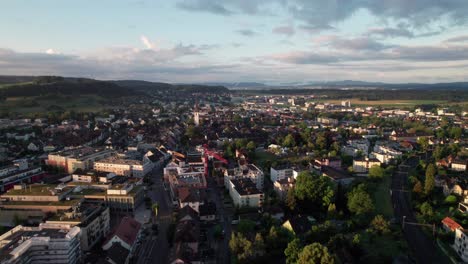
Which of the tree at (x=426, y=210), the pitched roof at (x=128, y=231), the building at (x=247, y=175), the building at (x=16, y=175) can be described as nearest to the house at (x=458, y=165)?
the tree at (x=426, y=210)

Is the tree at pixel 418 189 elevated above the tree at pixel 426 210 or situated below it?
above

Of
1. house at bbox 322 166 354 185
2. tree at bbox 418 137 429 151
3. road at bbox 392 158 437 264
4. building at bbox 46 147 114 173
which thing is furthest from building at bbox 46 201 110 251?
tree at bbox 418 137 429 151

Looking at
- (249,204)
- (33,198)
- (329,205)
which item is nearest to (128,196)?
(33,198)

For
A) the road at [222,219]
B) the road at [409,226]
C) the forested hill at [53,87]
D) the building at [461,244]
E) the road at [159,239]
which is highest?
the forested hill at [53,87]

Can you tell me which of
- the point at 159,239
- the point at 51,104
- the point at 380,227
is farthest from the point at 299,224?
the point at 51,104

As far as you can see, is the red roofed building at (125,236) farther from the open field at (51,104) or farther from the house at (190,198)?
the open field at (51,104)

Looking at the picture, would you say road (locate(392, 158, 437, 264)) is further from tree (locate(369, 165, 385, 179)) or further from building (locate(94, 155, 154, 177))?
building (locate(94, 155, 154, 177))

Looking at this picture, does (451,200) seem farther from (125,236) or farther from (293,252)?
(125,236)
